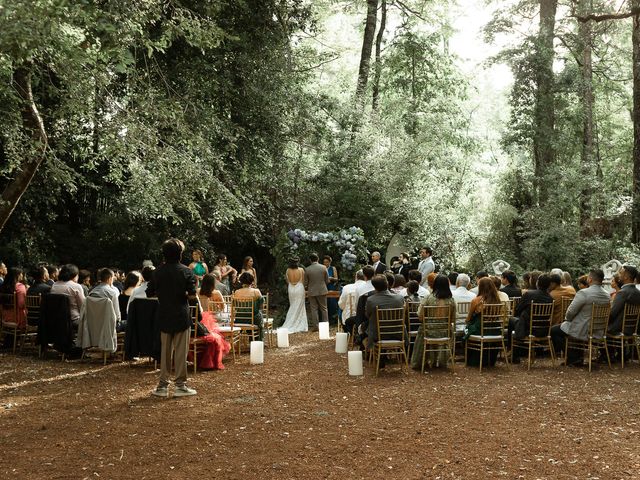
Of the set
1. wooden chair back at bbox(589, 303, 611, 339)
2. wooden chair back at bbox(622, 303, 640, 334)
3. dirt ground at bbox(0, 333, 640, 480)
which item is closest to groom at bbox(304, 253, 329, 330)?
dirt ground at bbox(0, 333, 640, 480)

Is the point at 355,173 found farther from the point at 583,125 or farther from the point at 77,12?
the point at 77,12

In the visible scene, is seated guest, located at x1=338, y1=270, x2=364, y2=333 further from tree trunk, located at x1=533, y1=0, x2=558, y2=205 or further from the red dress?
tree trunk, located at x1=533, y1=0, x2=558, y2=205

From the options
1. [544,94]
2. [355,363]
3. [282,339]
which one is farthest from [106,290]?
[544,94]

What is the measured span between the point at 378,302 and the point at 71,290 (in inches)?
188

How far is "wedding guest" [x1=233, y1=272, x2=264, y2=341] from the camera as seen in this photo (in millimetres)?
11273

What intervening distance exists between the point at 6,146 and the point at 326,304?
728 centimetres

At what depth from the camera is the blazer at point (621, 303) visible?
9648 mm

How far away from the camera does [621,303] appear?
9.76m

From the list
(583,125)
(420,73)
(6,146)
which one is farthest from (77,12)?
(420,73)

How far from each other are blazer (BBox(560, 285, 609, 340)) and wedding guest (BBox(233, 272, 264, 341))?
4749mm

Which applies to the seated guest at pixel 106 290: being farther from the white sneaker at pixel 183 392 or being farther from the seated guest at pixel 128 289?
the white sneaker at pixel 183 392

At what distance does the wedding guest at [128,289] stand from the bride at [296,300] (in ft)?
14.5

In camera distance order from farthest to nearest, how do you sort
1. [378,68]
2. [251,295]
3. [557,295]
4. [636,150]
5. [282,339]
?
[378,68] → [636,150] → [282,339] → [251,295] → [557,295]

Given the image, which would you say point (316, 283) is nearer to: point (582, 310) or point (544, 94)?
point (582, 310)
